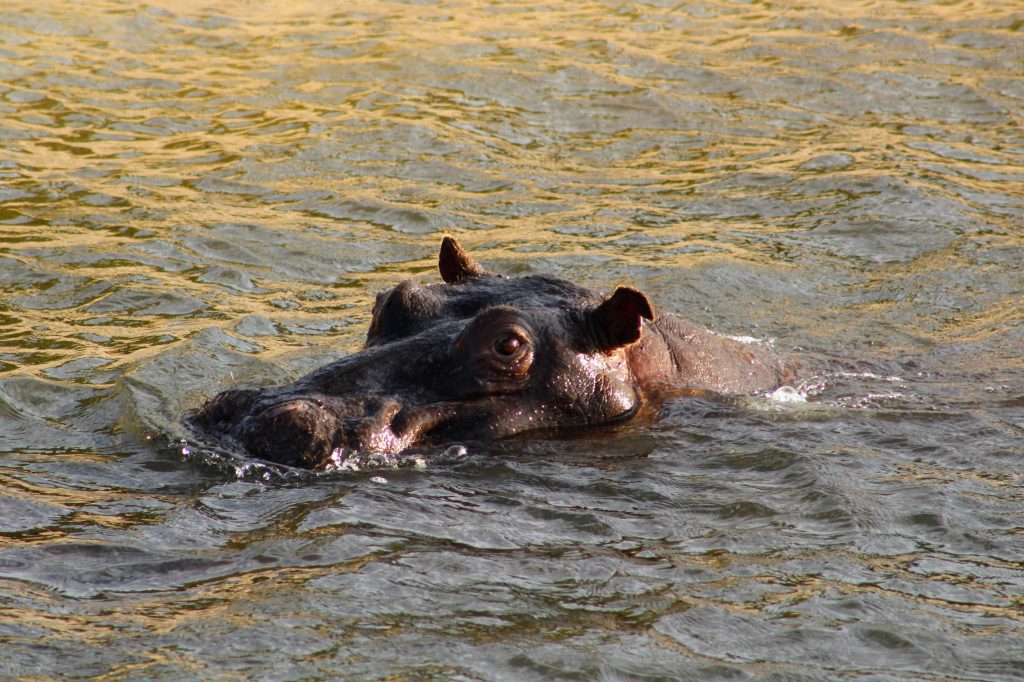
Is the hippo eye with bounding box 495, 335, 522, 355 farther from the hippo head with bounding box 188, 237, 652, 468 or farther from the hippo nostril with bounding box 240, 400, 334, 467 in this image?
the hippo nostril with bounding box 240, 400, 334, 467

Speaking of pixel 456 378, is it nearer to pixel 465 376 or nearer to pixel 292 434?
pixel 465 376

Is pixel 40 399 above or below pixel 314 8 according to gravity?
below

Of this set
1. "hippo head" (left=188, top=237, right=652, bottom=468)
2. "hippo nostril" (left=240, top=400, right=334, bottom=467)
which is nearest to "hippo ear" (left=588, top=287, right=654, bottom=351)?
"hippo head" (left=188, top=237, right=652, bottom=468)

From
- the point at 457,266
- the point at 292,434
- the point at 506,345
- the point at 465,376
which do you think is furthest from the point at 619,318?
the point at 292,434

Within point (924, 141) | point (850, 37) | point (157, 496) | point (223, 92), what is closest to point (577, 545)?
point (157, 496)

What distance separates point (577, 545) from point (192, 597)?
169 centimetres

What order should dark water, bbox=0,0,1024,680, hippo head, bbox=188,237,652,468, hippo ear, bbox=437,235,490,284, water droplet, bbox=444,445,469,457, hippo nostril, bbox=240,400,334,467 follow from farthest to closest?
1. hippo ear, bbox=437,235,490,284
2. water droplet, bbox=444,445,469,457
3. hippo head, bbox=188,237,652,468
4. hippo nostril, bbox=240,400,334,467
5. dark water, bbox=0,0,1024,680

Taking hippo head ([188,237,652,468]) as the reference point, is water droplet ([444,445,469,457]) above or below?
below

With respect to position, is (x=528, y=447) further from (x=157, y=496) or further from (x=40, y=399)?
(x=40, y=399)

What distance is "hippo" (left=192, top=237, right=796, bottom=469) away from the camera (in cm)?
668

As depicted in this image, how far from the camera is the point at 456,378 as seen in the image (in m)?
7.09

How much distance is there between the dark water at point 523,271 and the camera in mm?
5371

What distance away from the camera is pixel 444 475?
688 centimetres

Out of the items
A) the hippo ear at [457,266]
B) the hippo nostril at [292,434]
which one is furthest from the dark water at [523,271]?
the hippo ear at [457,266]
